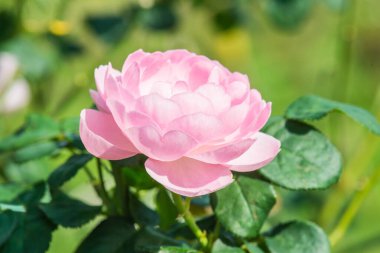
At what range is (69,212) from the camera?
778mm

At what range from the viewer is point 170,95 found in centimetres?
65

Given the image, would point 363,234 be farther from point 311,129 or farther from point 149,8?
point 311,129

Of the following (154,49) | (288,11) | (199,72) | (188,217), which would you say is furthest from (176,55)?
(154,49)

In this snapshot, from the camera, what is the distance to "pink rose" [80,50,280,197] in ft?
1.96

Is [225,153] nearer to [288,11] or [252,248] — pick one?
[252,248]

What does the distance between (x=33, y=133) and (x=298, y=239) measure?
33 centimetres

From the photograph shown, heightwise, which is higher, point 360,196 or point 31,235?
point 31,235

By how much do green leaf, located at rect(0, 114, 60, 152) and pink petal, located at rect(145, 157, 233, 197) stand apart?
0.28 m

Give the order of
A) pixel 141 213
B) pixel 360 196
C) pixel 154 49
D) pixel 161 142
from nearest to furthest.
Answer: pixel 161 142
pixel 141 213
pixel 360 196
pixel 154 49

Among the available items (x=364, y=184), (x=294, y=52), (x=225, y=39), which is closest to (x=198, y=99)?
(x=364, y=184)

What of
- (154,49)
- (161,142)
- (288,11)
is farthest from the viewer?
(154,49)

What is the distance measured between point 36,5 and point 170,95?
126 centimetres

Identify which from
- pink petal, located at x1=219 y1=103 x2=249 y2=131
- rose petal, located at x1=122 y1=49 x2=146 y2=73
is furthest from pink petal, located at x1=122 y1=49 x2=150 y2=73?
pink petal, located at x1=219 y1=103 x2=249 y2=131

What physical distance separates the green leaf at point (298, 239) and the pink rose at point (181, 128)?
13 centimetres
